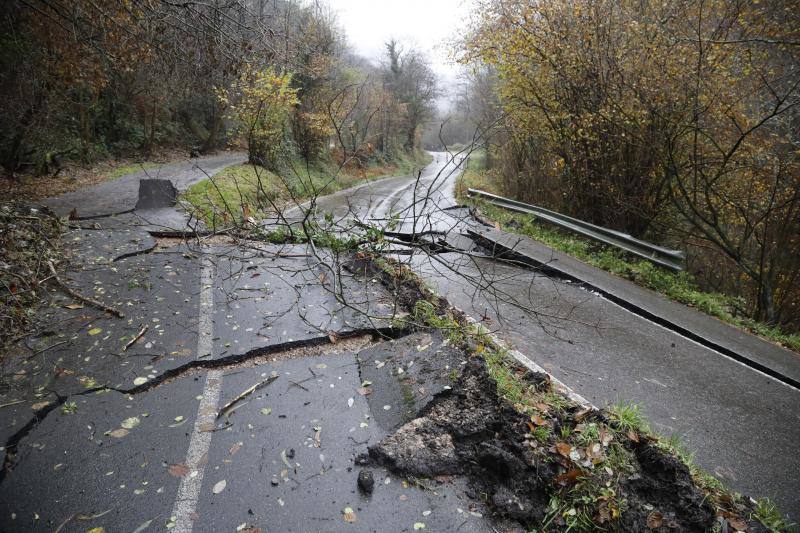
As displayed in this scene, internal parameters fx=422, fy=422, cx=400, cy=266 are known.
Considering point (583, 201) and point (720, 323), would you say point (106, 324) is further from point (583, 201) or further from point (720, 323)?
point (583, 201)

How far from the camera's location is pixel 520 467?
9.80 ft

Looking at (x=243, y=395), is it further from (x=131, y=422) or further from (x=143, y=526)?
(x=143, y=526)

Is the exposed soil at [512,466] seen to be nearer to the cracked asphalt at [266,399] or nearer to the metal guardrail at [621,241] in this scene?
the cracked asphalt at [266,399]

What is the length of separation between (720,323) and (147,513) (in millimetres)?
7418

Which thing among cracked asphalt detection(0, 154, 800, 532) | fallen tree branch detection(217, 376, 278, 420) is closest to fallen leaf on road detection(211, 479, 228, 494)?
cracked asphalt detection(0, 154, 800, 532)

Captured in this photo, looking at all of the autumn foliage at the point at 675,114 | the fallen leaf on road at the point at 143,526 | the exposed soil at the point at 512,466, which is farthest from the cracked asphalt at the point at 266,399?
the autumn foliage at the point at 675,114

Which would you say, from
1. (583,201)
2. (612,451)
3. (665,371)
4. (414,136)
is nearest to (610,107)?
(583,201)

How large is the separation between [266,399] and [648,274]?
23.8 ft

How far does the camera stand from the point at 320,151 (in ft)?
71.9

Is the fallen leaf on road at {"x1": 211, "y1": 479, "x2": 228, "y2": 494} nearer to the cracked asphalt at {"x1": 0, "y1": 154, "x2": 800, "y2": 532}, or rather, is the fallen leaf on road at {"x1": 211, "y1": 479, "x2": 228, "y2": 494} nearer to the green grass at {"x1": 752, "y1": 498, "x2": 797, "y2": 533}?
the cracked asphalt at {"x1": 0, "y1": 154, "x2": 800, "y2": 532}

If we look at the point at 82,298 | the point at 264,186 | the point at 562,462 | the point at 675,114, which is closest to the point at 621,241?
the point at 675,114

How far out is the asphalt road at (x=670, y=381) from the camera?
3338 millimetres

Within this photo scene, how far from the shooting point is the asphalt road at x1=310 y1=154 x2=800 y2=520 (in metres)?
3.34

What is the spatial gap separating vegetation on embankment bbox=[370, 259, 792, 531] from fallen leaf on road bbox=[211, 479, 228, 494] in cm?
106
